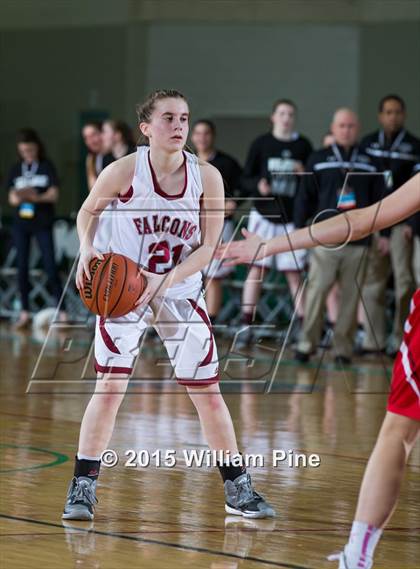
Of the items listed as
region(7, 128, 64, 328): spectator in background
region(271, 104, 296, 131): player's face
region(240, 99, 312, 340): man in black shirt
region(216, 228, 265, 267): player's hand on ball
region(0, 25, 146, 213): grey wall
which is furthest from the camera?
region(0, 25, 146, 213): grey wall

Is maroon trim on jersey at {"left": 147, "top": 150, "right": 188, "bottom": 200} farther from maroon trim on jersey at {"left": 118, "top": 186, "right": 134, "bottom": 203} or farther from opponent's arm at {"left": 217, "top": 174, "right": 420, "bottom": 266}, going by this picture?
opponent's arm at {"left": 217, "top": 174, "right": 420, "bottom": 266}

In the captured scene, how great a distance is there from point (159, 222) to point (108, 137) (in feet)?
24.9

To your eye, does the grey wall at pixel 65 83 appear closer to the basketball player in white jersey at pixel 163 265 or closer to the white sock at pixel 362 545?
the basketball player in white jersey at pixel 163 265

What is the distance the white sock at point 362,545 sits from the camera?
3650 millimetres

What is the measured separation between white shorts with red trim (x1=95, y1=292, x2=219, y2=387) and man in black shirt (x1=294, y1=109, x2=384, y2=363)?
5.57 m

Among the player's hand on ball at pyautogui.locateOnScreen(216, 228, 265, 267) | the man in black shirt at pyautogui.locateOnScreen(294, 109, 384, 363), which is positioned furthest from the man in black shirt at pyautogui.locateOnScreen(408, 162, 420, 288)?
the player's hand on ball at pyautogui.locateOnScreen(216, 228, 265, 267)

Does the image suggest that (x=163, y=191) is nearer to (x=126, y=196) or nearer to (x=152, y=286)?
(x=126, y=196)

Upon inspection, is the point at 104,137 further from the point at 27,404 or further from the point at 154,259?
the point at 154,259

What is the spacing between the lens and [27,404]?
828 cm

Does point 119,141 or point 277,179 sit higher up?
point 119,141

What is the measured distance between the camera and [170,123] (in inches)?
198

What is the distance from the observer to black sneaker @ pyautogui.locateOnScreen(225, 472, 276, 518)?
5.08m

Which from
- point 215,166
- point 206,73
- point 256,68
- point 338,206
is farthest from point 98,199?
point 206,73

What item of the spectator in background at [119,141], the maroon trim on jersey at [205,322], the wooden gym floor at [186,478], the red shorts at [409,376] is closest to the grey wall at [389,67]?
the spectator in background at [119,141]
